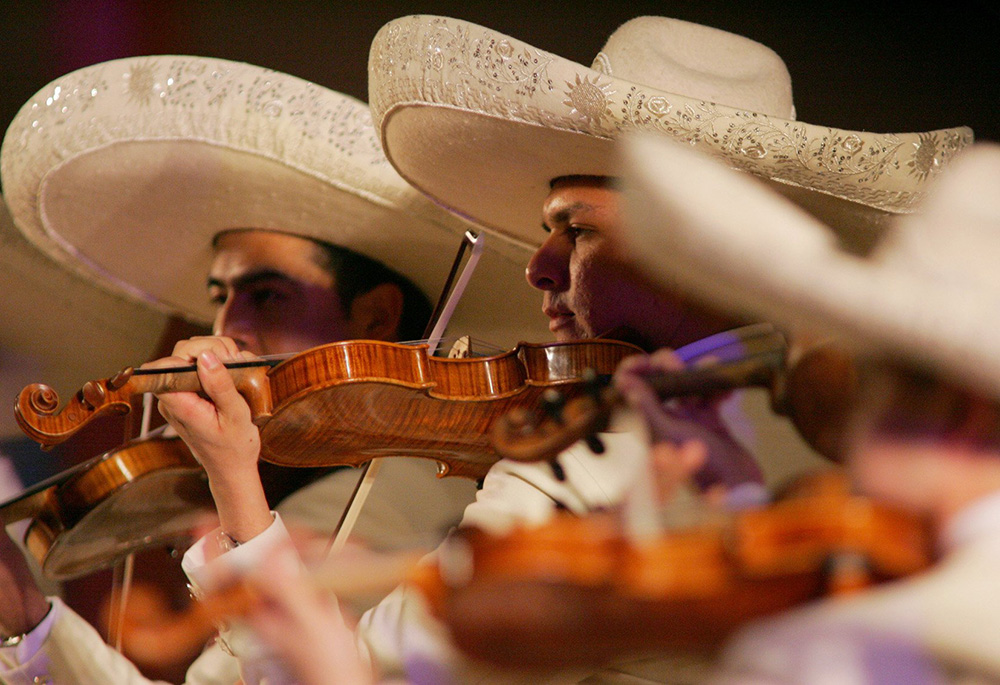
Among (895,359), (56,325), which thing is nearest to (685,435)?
(895,359)

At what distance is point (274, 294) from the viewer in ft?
5.75

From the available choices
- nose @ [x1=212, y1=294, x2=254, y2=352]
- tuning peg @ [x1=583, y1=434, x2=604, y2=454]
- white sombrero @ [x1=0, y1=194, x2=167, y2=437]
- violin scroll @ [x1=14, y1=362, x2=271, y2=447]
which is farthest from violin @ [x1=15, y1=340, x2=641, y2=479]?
white sombrero @ [x1=0, y1=194, x2=167, y2=437]

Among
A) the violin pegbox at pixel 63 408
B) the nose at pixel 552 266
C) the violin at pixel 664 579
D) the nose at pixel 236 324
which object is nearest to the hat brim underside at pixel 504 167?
the nose at pixel 552 266

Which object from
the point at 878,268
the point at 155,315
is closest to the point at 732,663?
the point at 878,268

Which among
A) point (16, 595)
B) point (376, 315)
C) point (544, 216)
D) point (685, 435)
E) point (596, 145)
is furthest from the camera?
point (376, 315)

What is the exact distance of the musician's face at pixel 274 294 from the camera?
5.61ft

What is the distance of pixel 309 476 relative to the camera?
1779 mm

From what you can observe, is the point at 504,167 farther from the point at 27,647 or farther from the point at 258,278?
the point at 27,647

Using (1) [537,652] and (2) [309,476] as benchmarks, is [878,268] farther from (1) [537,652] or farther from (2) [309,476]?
(2) [309,476]

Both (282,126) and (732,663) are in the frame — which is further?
(282,126)

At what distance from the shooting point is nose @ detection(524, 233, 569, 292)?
1328mm

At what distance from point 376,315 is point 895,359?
A: 1317 millimetres

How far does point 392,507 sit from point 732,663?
1.05 m

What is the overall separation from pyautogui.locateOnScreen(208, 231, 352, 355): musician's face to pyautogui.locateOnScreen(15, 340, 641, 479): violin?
1.50 feet
